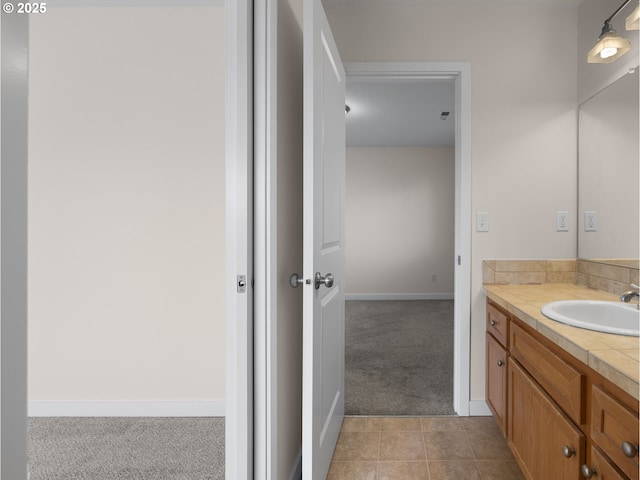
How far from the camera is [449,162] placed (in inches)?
251

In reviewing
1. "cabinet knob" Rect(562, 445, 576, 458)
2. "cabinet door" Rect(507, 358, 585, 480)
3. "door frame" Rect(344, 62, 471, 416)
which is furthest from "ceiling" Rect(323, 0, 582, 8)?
"cabinet knob" Rect(562, 445, 576, 458)

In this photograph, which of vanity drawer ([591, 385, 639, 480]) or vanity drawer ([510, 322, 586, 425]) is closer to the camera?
vanity drawer ([591, 385, 639, 480])

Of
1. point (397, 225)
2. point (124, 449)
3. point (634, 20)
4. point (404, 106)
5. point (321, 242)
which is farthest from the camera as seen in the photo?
point (397, 225)

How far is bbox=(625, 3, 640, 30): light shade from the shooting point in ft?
5.34

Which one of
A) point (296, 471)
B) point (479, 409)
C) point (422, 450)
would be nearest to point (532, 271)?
point (479, 409)

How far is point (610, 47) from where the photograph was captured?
183 cm

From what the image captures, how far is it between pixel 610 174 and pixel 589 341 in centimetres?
126

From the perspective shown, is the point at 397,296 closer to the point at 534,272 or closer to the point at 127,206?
the point at 534,272

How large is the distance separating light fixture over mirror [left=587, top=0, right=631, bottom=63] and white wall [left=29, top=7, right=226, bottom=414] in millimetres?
1877

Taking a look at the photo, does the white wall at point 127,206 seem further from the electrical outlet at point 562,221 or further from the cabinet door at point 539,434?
the electrical outlet at point 562,221

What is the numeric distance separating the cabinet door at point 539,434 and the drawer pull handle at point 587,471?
0.02 m

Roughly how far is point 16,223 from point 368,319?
4.77 meters

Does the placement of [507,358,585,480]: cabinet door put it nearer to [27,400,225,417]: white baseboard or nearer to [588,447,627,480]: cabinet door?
[588,447,627,480]: cabinet door

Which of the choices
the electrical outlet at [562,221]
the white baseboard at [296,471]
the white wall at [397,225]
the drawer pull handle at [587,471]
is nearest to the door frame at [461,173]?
the electrical outlet at [562,221]
